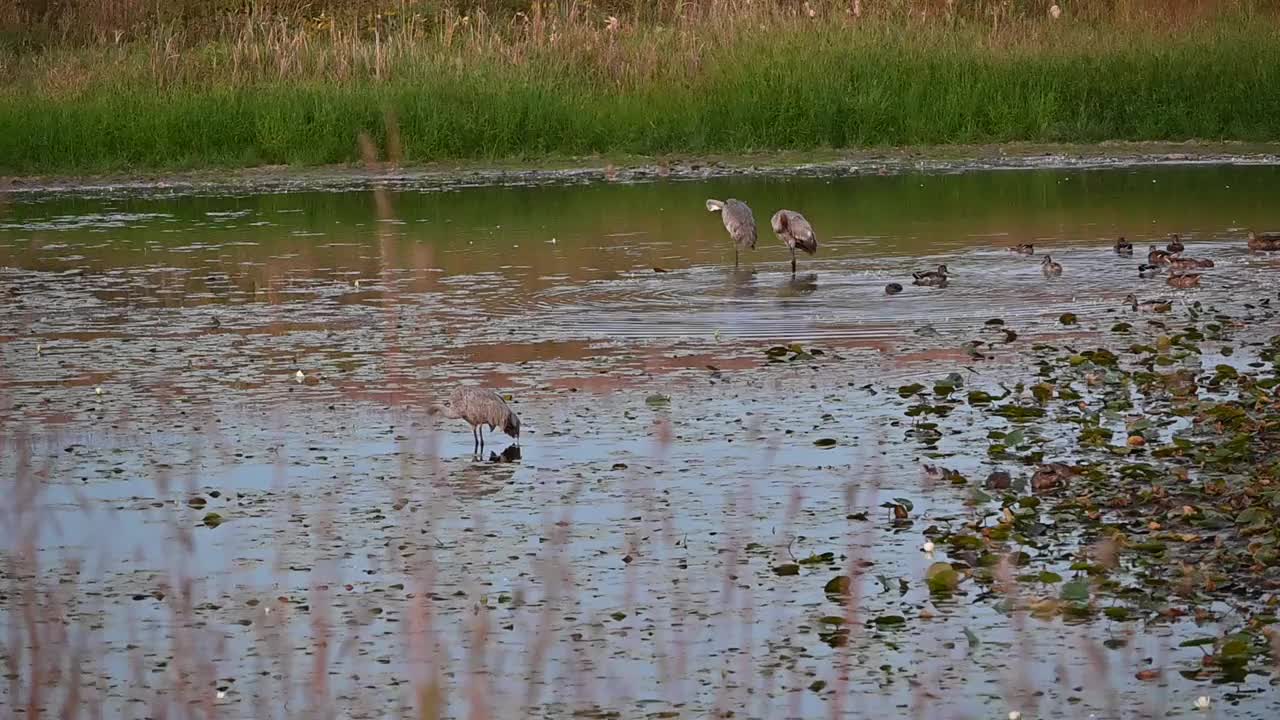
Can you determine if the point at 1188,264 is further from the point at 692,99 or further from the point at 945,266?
the point at 692,99

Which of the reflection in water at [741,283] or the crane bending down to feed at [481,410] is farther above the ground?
the crane bending down to feed at [481,410]

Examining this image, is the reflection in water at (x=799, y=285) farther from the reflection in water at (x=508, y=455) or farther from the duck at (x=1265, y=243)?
the reflection in water at (x=508, y=455)

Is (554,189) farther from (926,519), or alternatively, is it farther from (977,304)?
(926,519)

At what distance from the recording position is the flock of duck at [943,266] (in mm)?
14539

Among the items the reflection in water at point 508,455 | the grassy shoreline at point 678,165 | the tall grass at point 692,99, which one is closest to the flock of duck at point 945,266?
the reflection in water at point 508,455

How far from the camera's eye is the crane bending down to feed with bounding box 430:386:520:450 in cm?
962

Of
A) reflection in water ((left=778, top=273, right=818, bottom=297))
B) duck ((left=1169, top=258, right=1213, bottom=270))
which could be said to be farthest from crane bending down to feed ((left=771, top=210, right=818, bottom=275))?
duck ((left=1169, top=258, right=1213, bottom=270))

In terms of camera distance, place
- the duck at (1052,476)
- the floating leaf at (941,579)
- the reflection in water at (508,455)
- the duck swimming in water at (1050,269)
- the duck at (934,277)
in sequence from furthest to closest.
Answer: the duck swimming in water at (1050,269) < the duck at (934,277) < the reflection in water at (508,455) < the duck at (1052,476) < the floating leaf at (941,579)

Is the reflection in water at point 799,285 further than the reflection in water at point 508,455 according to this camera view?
Yes

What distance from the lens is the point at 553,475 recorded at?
912 centimetres

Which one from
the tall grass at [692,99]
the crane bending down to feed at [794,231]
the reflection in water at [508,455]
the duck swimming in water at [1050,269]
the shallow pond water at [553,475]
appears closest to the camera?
the shallow pond water at [553,475]

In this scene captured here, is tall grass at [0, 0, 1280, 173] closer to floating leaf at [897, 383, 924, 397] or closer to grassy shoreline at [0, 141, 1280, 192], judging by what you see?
grassy shoreline at [0, 141, 1280, 192]

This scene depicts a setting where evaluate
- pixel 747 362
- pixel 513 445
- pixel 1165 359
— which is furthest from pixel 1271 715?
pixel 747 362

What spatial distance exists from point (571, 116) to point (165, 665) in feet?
63.6
